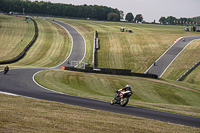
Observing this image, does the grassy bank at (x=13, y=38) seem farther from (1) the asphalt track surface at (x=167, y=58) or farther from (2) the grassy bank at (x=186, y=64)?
(2) the grassy bank at (x=186, y=64)

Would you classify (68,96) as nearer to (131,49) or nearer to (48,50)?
(131,49)

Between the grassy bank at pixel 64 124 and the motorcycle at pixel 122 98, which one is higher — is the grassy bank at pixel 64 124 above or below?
above

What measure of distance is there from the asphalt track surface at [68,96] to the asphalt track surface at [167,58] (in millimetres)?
20982

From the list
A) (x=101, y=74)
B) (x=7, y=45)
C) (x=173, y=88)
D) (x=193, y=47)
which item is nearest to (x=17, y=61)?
(x=7, y=45)

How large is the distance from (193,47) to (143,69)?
771 inches

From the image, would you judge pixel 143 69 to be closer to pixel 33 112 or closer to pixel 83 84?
pixel 83 84

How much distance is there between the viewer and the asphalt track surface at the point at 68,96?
15670 millimetres

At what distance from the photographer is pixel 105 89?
112ft

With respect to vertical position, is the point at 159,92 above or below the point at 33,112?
below

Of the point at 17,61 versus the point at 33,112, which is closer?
the point at 33,112

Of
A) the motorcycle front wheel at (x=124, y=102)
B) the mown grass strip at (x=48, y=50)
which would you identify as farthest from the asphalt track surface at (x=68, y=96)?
the mown grass strip at (x=48, y=50)

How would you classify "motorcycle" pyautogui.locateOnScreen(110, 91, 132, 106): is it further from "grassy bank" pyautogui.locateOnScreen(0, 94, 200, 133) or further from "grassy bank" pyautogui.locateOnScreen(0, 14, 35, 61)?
"grassy bank" pyautogui.locateOnScreen(0, 14, 35, 61)

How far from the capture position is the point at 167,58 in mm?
65188

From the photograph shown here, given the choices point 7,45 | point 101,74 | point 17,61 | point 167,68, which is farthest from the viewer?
point 7,45
